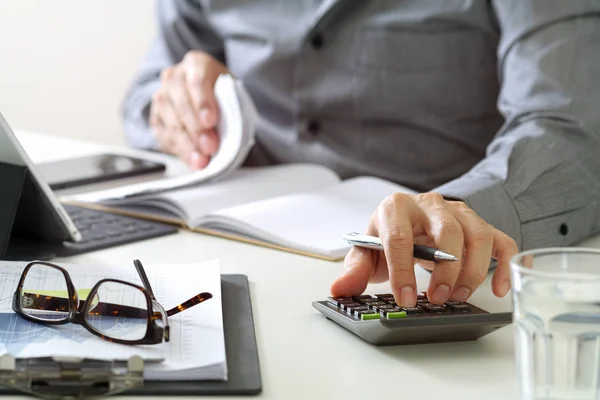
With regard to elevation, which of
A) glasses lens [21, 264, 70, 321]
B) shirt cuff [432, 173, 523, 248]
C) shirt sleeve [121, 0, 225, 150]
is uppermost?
shirt sleeve [121, 0, 225, 150]

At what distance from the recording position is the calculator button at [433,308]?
73cm

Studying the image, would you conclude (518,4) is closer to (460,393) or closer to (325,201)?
(325,201)

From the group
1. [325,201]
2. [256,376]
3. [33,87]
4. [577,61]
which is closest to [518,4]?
[577,61]

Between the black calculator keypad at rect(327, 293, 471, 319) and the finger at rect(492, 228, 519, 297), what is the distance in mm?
73

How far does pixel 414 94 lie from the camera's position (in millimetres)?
1498

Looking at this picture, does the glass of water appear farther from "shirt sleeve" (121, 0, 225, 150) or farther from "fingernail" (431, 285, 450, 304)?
"shirt sleeve" (121, 0, 225, 150)

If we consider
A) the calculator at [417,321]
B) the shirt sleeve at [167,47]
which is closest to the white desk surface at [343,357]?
the calculator at [417,321]

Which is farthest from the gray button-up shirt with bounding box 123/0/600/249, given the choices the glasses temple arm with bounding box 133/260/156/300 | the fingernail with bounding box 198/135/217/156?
the glasses temple arm with bounding box 133/260/156/300

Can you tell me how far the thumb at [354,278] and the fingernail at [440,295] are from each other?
0.26 feet

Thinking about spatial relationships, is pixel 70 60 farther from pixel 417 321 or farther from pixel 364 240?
pixel 417 321

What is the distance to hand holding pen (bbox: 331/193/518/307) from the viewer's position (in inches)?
29.8

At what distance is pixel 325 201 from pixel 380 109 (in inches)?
15.2

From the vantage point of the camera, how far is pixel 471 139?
1.53 metres

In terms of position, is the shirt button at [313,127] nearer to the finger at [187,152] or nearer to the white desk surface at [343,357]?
the finger at [187,152]
